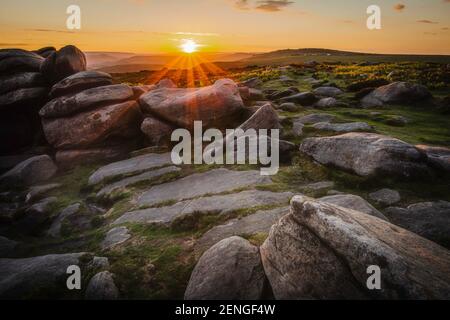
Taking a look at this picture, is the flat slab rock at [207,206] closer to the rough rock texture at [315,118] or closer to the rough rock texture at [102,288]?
the rough rock texture at [102,288]

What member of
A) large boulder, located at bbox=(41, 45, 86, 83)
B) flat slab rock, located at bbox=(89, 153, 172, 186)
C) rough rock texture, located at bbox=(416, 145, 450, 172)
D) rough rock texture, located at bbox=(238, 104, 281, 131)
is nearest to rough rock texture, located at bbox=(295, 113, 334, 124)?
rough rock texture, located at bbox=(238, 104, 281, 131)

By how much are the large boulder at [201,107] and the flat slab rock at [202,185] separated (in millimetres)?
6989

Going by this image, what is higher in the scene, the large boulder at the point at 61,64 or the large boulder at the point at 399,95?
the large boulder at the point at 61,64

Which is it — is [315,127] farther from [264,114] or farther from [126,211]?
[126,211]

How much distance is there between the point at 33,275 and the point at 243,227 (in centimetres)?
676

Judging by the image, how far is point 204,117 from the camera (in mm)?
22609

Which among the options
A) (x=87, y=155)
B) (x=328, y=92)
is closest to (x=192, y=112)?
(x=87, y=155)

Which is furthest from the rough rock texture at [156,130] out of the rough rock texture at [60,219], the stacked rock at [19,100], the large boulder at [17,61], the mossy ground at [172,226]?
the large boulder at [17,61]

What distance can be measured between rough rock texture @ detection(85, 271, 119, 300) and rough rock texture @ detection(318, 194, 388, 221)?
751cm

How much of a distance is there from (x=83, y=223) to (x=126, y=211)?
2170mm

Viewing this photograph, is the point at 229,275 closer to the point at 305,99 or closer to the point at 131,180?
the point at 131,180

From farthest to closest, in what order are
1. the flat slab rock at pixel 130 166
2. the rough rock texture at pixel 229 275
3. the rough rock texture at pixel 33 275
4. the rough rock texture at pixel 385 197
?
the flat slab rock at pixel 130 166 < the rough rock texture at pixel 385 197 < the rough rock texture at pixel 33 275 < the rough rock texture at pixel 229 275

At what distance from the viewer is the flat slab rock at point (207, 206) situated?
12258mm
